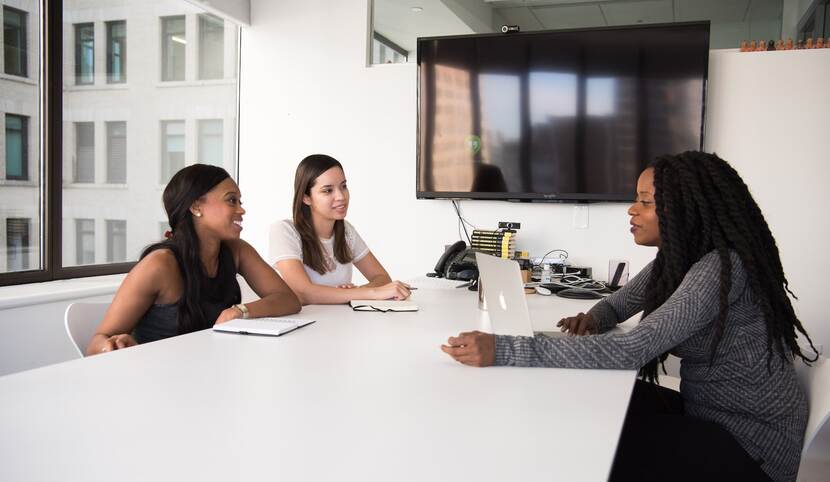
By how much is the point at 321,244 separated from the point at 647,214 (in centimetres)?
150

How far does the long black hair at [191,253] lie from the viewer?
6.66 feet

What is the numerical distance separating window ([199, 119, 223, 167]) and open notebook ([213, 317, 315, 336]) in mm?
3007

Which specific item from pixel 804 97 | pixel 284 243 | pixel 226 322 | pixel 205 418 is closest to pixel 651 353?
pixel 205 418

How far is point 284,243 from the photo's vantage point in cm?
262

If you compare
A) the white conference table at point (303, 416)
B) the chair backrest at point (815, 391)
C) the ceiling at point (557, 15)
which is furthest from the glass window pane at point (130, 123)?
the chair backrest at point (815, 391)

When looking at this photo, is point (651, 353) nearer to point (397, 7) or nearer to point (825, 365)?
point (825, 365)

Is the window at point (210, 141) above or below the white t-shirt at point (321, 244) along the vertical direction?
above

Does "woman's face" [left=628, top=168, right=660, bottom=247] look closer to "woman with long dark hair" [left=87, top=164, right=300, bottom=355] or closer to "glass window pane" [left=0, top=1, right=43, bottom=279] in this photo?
"woman with long dark hair" [left=87, top=164, right=300, bottom=355]

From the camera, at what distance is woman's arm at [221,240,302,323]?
205 centimetres

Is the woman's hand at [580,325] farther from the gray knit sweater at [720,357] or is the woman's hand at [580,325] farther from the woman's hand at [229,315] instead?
the woman's hand at [229,315]

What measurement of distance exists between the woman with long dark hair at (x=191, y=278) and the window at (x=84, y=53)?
6.51ft

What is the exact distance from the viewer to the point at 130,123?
401 centimetres

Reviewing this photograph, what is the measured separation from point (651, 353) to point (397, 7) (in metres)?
3.49

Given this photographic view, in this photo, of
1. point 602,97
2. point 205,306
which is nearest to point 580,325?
point 205,306
